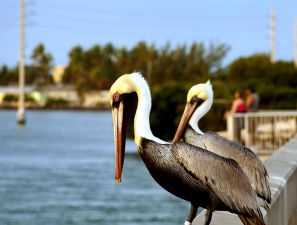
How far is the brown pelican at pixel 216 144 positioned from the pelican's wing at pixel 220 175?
65 cm

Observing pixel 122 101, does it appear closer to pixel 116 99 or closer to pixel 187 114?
pixel 116 99

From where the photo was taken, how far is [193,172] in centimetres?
607

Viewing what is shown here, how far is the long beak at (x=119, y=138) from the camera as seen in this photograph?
5914mm

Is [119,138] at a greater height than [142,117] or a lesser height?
lesser

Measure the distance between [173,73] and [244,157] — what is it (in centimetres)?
12286

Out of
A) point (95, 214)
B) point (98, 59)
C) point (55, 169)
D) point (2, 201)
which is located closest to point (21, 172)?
point (55, 169)

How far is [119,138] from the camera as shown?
5.96 meters

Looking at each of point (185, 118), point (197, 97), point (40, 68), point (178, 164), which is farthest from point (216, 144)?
point (40, 68)

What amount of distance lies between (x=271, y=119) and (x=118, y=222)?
4.98 meters

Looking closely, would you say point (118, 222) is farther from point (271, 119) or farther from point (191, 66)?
point (191, 66)

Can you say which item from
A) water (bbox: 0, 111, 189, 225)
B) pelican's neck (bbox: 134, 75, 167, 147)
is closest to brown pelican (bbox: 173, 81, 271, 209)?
pelican's neck (bbox: 134, 75, 167, 147)

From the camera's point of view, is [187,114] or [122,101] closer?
[122,101]

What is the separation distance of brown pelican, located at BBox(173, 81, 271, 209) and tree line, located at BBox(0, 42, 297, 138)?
1.94 ft

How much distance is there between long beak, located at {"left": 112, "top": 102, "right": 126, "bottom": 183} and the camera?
5.91 m
